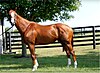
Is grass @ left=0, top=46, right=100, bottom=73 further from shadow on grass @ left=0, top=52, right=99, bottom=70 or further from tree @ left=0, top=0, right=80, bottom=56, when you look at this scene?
tree @ left=0, top=0, right=80, bottom=56

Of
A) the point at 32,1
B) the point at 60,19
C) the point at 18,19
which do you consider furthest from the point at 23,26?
the point at 60,19

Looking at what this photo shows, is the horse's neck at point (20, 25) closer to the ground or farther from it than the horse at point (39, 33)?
farther from it

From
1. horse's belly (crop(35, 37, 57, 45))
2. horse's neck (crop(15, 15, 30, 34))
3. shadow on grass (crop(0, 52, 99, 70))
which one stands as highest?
horse's neck (crop(15, 15, 30, 34))

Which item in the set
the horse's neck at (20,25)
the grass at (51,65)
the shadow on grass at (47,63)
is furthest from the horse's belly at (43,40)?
the shadow on grass at (47,63)

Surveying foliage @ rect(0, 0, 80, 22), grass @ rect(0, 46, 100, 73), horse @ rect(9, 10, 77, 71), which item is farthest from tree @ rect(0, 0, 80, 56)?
horse @ rect(9, 10, 77, 71)

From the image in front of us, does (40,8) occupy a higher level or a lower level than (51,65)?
higher

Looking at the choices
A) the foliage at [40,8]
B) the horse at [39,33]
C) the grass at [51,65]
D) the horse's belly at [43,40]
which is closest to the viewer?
the grass at [51,65]

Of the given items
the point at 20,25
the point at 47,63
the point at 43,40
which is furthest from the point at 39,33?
the point at 47,63

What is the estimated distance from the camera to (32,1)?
54.2ft

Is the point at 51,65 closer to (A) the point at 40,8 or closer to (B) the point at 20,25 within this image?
(B) the point at 20,25

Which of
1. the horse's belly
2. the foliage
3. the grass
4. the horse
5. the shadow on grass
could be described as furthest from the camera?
the foliage

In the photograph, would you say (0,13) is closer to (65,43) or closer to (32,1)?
(32,1)

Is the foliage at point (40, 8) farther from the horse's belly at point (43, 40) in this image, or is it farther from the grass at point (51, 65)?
the horse's belly at point (43, 40)

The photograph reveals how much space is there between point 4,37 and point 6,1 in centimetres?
624
